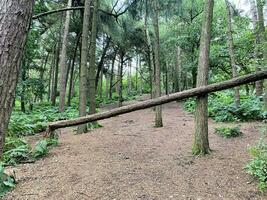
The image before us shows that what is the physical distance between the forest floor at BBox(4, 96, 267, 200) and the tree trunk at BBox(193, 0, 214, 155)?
0.27 m

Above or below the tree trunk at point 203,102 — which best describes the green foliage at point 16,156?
below

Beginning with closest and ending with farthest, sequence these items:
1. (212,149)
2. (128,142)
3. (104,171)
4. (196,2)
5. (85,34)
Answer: (104,171) < (212,149) < (128,142) < (85,34) < (196,2)

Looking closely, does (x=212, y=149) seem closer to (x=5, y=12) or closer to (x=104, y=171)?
(x=104, y=171)

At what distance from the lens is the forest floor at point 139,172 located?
4523mm

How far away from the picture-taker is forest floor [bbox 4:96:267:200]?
4.52 m

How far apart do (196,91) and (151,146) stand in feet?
6.66

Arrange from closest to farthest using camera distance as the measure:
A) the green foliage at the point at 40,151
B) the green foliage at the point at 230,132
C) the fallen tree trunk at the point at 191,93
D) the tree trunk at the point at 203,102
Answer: the fallen tree trunk at the point at 191,93 → the tree trunk at the point at 203,102 → the green foliage at the point at 40,151 → the green foliage at the point at 230,132

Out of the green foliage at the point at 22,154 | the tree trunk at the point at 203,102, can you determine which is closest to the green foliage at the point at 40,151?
the green foliage at the point at 22,154

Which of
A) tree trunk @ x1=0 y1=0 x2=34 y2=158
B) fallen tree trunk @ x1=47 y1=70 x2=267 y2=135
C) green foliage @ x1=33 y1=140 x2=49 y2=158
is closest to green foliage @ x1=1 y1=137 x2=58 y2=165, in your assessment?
green foliage @ x1=33 y1=140 x2=49 y2=158

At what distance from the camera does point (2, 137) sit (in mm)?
1994

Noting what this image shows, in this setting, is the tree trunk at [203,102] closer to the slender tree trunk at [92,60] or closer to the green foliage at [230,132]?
the green foliage at [230,132]

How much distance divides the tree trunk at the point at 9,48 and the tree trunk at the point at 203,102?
4979 millimetres

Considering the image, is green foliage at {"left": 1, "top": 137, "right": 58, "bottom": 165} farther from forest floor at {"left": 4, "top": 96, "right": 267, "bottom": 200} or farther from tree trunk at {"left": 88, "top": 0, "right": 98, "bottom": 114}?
tree trunk at {"left": 88, "top": 0, "right": 98, "bottom": 114}

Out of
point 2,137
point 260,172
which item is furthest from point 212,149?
point 2,137
